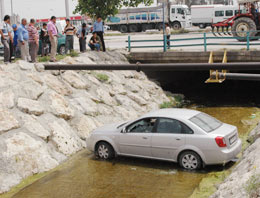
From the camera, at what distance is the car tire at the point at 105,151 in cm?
1150

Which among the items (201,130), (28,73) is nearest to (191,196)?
(201,130)

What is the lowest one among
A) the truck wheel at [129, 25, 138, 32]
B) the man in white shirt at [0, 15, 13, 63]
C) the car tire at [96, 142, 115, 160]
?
the car tire at [96, 142, 115, 160]

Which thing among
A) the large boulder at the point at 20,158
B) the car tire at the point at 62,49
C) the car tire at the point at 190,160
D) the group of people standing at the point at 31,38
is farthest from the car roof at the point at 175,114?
the car tire at the point at 62,49

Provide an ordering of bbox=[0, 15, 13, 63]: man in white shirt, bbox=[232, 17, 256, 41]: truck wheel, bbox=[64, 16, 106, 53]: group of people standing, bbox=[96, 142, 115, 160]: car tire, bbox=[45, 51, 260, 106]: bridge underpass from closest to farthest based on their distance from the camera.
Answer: bbox=[96, 142, 115, 160]: car tire → bbox=[0, 15, 13, 63]: man in white shirt → bbox=[64, 16, 106, 53]: group of people standing → bbox=[45, 51, 260, 106]: bridge underpass → bbox=[232, 17, 256, 41]: truck wheel

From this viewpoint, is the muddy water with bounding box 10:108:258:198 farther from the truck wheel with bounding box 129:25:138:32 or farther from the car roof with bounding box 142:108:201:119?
the truck wheel with bounding box 129:25:138:32

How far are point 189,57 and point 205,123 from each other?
425 inches

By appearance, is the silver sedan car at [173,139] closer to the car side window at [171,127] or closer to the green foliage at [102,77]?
the car side window at [171,127]

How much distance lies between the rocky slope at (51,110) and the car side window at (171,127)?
10.1 feet

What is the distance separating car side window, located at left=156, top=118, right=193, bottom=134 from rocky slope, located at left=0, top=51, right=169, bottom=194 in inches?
122

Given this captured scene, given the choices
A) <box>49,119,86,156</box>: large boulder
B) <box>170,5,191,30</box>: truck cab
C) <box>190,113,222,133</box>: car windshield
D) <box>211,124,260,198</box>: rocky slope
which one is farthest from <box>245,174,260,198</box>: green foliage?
<box>170,5,191,30</box>: truck cab

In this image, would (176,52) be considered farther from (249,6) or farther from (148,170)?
(148,170)

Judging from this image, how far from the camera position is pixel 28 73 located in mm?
14852

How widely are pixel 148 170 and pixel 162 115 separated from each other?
1536 mm

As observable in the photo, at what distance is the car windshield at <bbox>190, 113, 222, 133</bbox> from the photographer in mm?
10385
